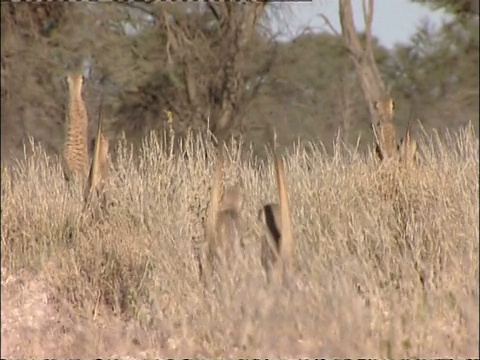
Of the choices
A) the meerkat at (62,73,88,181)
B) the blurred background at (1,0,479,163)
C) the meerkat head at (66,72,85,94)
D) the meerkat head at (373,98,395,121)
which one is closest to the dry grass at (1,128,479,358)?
the meerkat at (62,73,88,181)

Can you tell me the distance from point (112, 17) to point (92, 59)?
872 mm

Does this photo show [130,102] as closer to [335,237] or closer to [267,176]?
[267,176]

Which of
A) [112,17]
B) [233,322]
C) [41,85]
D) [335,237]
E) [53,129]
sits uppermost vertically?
[112,17]

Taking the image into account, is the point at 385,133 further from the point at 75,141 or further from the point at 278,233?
the point at 75,141

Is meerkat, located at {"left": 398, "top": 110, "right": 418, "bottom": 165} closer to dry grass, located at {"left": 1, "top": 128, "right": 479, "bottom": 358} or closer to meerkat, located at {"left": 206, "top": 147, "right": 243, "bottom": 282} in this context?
dry grass, located at {"left": 1, "top": 128, "right": 479, "bottom": 358}

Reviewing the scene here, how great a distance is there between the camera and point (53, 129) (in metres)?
10.1

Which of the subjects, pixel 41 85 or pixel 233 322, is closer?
pixel 233 322

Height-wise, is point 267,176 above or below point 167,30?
below

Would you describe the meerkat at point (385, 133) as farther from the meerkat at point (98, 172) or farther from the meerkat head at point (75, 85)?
the meerkat head at point (75, 85)

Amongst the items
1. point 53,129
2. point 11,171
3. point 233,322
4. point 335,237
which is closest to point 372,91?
point 53,129

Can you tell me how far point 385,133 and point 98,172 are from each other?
1758 millimetres

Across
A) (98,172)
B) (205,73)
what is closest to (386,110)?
(98,172)

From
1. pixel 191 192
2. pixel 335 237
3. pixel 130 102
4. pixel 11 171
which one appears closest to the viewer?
pixel 335 237

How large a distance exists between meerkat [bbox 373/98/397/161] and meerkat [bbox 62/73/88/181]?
1.91 metres
